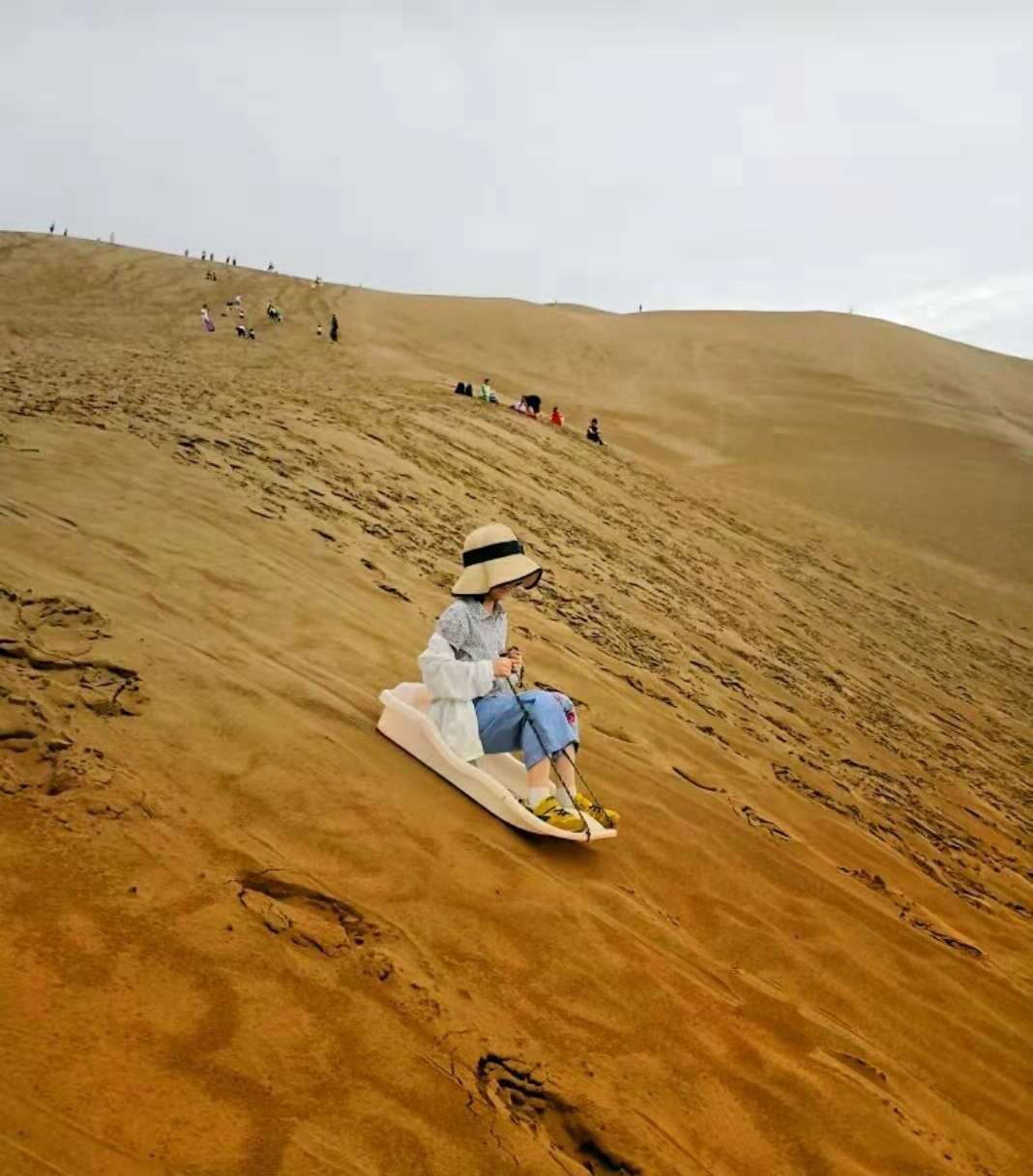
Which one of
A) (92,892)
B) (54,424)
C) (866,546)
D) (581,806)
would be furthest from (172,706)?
(866,546)

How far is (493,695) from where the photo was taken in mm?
3781

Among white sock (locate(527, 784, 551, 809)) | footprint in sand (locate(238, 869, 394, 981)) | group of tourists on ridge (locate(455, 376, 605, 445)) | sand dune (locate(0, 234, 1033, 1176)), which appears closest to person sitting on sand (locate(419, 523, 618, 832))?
white sock (locate(527, 784, 551, 809))

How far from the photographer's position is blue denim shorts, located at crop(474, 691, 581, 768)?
3.59m

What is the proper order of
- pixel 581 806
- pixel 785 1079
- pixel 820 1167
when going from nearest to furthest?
pixel 820 1167 < pixel 785 1079 < pixel 581 806

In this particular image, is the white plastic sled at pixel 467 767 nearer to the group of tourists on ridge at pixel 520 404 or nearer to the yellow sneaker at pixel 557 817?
the yellow sneaker at pixel 557 817

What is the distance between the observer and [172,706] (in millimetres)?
3479

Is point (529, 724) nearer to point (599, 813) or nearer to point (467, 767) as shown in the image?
point (467, 767)

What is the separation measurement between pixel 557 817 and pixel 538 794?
130 mm

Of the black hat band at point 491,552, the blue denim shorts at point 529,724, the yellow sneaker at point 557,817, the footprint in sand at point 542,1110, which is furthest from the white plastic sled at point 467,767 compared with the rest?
the footprint in sand at point 542,1110

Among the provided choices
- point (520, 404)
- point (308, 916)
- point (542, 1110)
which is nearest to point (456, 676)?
point (308, 916)

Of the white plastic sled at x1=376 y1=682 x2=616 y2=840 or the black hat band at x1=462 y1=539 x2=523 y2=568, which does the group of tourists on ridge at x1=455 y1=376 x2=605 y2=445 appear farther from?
the white plastic sled at x1=376 y1=682 x2=616 y2=840

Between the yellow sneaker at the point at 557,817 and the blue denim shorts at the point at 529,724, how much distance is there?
19cm

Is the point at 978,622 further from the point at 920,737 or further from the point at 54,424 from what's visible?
the point at 54,424

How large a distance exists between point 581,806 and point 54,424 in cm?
573
